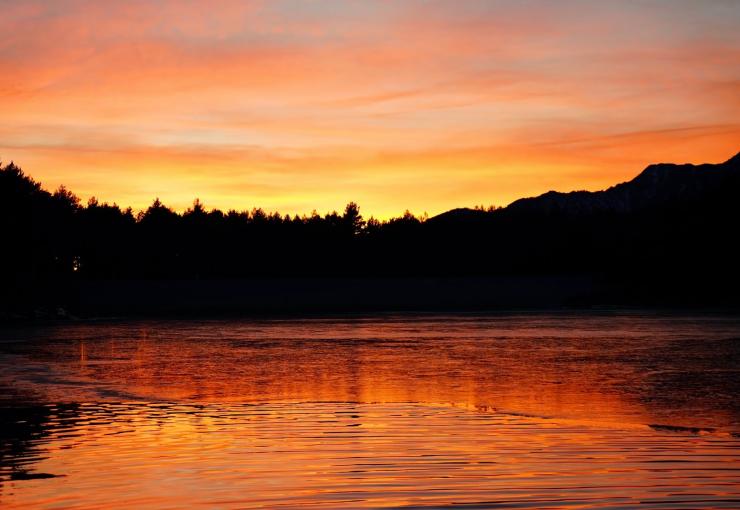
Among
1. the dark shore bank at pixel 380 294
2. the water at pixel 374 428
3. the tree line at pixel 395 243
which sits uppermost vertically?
the tree line at pixel 395 243

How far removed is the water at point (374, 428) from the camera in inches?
413

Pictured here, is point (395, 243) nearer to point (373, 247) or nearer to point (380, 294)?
point (373, 247)

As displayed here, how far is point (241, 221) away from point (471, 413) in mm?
129826

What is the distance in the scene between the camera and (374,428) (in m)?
14.8

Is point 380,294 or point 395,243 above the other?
point 395,243

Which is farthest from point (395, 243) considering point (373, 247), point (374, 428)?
point (374, 428)

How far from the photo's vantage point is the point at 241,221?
145 metres

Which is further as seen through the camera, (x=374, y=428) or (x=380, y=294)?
(x=380, y=294)

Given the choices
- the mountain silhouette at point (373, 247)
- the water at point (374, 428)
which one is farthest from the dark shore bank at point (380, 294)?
the water at point (374, 428)

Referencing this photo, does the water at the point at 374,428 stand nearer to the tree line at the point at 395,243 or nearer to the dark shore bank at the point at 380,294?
the dark shore bank at the point at 380,294

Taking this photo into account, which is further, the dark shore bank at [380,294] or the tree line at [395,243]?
the tree line at [395,243]

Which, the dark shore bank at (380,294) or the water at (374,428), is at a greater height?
the dark shore bank at (380,294)

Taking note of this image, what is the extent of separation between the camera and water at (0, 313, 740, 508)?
10.5 metres

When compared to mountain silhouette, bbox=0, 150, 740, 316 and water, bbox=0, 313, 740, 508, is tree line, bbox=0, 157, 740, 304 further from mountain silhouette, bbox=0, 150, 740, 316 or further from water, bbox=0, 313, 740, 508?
water, bbox=0, 313, 740, 508
